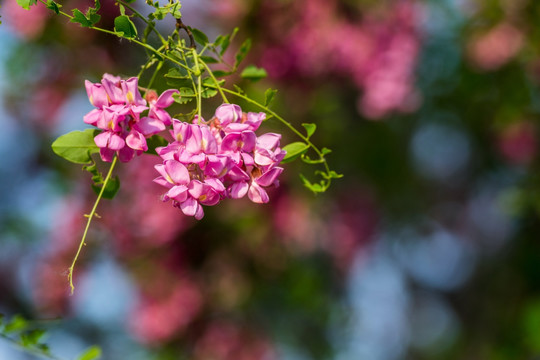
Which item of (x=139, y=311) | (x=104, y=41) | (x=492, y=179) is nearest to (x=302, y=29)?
(x=104, y=41)

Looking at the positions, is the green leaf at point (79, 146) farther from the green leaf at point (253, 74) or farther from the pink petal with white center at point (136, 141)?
the green leaf at point (253, 74)

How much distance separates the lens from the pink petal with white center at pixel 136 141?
963mm

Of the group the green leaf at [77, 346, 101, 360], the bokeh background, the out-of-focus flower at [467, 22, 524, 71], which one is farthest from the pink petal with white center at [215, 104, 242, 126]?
the out-of-focus flower at [467, 22, 524, 71]

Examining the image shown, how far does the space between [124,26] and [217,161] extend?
0.21m

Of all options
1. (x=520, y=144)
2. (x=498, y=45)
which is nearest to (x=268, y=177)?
(x=498, y=45)

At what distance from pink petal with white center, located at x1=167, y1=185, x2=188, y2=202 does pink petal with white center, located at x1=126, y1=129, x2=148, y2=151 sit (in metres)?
0.07

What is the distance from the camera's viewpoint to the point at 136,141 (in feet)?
3.18

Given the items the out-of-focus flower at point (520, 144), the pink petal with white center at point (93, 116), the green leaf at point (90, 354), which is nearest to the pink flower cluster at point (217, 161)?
the pink petal with white center at point (93, 116)

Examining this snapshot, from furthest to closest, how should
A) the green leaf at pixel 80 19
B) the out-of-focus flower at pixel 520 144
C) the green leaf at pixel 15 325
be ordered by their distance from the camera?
the out-of-focus flower at pixel 520 144 < the green leaf at pixel 15 325 < the green leaf at pixel 80 19

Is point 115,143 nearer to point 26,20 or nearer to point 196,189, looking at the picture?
point 196,189

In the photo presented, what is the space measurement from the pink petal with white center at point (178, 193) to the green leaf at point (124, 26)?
0.21m

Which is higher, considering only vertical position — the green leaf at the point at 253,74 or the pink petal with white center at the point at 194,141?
the pink petal with white center at the point at 194,141

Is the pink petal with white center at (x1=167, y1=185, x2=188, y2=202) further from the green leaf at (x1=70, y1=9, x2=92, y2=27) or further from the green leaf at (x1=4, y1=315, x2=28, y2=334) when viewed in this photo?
the green leaf at (x1=4, y1=315, x2=28, y2=334)

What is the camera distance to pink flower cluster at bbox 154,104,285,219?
3.05ft
